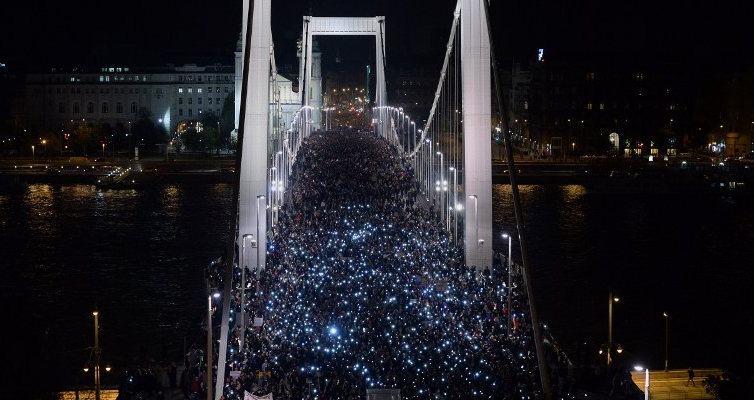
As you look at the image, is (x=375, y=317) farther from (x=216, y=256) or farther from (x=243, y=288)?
(x=216, y=256)

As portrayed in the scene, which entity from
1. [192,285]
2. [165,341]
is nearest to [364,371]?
[165,341]

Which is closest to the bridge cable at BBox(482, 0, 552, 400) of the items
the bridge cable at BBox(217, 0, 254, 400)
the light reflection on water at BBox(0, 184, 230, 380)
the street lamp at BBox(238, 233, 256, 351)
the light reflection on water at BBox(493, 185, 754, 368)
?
the bridge cable at BBox(217, 0, 254, 400)

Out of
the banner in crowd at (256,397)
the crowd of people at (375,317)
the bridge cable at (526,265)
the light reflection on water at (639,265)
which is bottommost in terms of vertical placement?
the light reflection on water at (639,265)

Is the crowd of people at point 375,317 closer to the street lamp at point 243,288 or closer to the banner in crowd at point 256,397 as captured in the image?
the street lamp at point 243,288

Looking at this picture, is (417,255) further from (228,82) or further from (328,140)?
(228,82)

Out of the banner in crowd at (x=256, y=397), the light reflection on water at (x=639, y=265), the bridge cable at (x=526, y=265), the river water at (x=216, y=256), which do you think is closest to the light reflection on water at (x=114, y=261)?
the river water at (x=216, y=256)

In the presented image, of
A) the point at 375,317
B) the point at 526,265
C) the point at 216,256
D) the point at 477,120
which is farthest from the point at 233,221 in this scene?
the point at 216,256

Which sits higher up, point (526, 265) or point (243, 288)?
point (526, 265)
